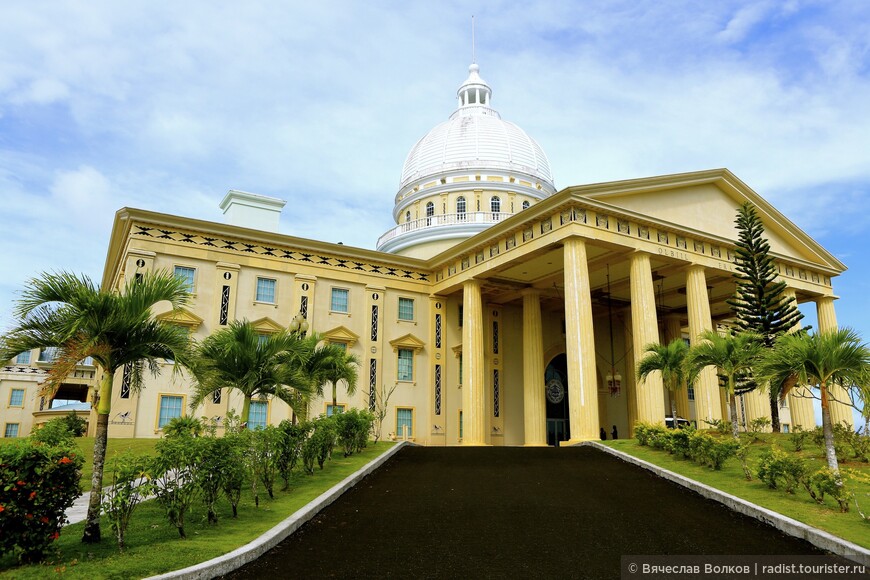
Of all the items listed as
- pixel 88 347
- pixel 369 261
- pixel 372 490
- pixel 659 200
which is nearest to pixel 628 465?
pixel 372 490

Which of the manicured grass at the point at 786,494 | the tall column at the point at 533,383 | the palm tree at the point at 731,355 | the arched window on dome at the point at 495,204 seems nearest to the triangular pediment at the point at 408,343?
the tall column at the point at 533,383

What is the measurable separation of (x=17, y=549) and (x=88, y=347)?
285 centimetres

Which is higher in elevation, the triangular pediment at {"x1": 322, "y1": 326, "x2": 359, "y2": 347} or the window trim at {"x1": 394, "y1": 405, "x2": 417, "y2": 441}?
the triangular pediment at {"x1": 322, "y1": 326, "x2": 359, "y2": 347}

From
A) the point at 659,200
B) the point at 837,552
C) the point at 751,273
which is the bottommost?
the point at 837,552

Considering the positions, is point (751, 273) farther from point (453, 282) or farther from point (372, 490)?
point (372, 490)

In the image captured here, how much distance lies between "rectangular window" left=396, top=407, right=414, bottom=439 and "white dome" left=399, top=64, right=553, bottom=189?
17.9 m

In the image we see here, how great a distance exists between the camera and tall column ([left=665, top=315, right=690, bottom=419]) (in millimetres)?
38719

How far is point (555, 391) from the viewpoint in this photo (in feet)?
126

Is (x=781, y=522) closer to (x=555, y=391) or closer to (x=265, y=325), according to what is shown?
(x=265, y=325)

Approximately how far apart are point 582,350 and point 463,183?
66.9 ft

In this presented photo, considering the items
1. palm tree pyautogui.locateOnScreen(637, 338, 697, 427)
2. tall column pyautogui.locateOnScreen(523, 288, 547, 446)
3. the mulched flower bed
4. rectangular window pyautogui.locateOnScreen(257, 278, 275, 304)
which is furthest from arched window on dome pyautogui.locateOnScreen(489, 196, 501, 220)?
the mulched flower bed

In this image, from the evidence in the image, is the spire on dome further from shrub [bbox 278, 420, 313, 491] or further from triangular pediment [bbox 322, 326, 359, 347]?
shrub [bbox 278, 420, 313, 491]

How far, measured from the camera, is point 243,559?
834 cm

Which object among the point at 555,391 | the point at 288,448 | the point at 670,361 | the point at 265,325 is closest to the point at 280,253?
the point at 265,325
